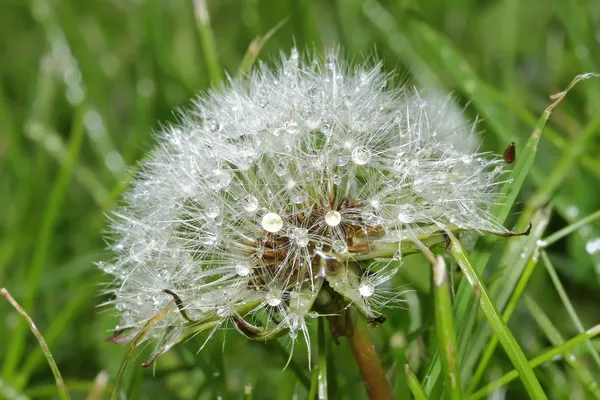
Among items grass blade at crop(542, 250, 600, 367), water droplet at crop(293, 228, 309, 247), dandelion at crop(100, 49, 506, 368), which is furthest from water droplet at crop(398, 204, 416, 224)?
grass blade at crop(542, 250, 600, 367)

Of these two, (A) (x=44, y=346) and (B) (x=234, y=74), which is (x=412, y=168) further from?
(B) (x=234, y=74)

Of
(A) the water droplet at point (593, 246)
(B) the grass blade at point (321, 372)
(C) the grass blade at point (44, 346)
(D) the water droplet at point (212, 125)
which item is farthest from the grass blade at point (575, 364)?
(C) the grass blade at point (44, 346)

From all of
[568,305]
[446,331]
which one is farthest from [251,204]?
[568,305]

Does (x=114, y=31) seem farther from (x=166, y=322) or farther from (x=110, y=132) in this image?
(x=166, y=322)

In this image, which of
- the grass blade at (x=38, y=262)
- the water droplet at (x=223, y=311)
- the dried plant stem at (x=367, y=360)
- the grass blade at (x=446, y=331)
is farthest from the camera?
the grass blade at (x=38, y=262)

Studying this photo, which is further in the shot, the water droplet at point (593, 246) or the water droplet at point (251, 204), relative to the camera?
the water droplet at point (593, 246)

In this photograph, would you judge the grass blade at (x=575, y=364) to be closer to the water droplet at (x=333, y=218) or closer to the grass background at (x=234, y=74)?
the grass background at (x=234, y=74)
